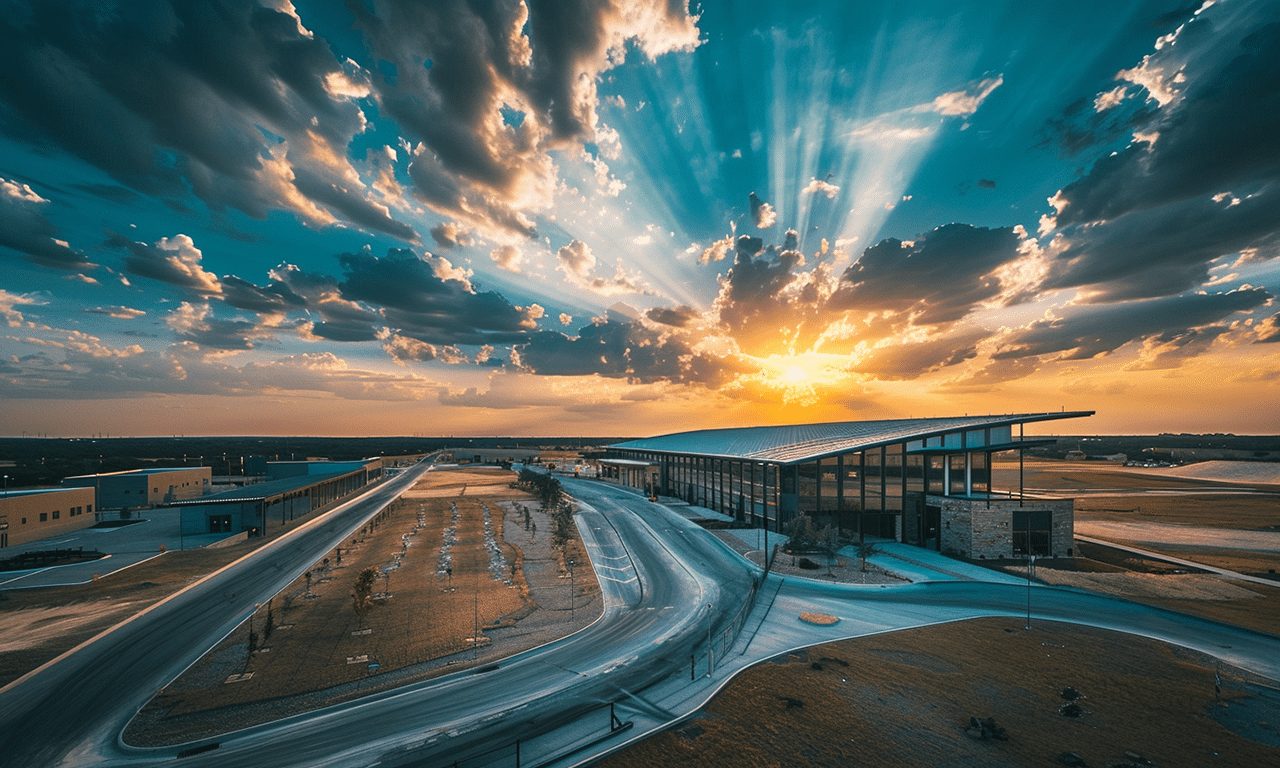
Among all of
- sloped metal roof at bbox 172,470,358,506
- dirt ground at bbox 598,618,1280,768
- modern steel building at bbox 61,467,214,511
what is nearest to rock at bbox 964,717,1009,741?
dirt ground at bbox 598,618,1280,768

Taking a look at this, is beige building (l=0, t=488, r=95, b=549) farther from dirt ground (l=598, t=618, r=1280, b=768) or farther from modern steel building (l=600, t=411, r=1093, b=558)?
modern steel building (l=600, t=411, r=1093, b=558)

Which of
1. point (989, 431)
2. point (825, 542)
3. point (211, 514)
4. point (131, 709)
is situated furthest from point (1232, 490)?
point (211, 514)

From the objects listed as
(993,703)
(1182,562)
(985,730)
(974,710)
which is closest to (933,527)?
(1182,562)

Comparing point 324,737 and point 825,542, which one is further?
point 825,542

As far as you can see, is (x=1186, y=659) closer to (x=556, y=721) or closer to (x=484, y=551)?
(x=556, y=721)

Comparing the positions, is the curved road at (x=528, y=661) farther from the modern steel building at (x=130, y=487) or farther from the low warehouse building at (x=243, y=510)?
the modern steel building at (x=130, y=487)

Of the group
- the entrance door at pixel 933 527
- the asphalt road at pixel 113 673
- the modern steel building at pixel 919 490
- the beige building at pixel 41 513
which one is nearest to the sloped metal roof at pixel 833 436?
the modern steel building at pixel 919 490
